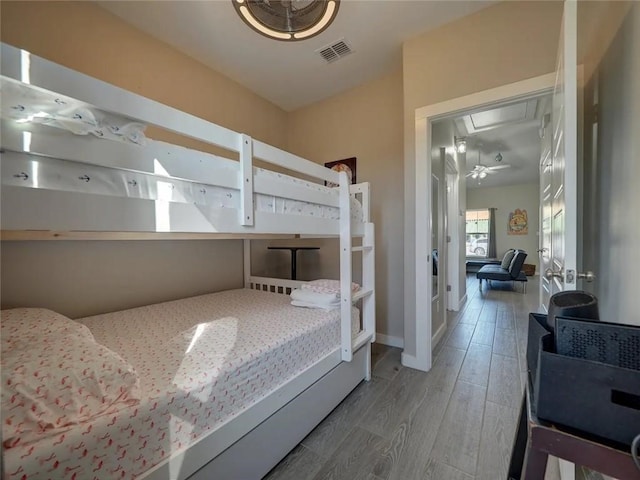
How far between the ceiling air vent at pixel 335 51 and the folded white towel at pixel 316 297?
2083 mm

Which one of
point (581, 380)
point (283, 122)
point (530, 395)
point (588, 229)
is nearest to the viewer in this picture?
point (581, 380)

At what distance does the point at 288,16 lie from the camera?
1443 mm

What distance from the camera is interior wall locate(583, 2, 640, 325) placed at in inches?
36.2

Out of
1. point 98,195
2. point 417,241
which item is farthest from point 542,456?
point 417,241

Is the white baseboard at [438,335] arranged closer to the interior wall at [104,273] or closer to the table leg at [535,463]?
the table leg at [535,463]

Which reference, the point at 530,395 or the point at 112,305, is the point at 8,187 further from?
the point at 112,305

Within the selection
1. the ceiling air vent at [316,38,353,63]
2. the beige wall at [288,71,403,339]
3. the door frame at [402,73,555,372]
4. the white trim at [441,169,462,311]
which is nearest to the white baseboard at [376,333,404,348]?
the beige wall at [288,71,403,339]

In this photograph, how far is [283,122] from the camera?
332 cm

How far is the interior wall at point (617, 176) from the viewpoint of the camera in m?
0.92

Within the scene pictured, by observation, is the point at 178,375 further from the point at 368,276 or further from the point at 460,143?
the point at 460,143

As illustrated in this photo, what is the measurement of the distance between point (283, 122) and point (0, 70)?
3019mm

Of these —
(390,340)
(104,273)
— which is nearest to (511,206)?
(390,340)

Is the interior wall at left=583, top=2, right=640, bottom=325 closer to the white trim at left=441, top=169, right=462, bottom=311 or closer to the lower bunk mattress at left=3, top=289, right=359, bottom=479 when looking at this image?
the lower bunk mattress at left=3, top=289, right=359, bottom=479

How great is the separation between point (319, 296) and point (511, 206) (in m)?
8.10
